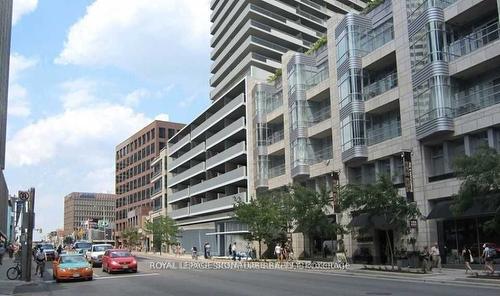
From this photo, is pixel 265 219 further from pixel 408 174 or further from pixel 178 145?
pixel 178 145

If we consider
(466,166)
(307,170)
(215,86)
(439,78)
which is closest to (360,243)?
(307,170)

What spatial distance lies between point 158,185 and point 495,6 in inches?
3276

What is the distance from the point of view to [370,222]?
32531 millimetres

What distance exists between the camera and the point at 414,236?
35375 mm

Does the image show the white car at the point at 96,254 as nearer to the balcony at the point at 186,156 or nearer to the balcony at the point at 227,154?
the balcony at the point at 227,154

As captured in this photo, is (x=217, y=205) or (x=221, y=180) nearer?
(x=221, y=180)

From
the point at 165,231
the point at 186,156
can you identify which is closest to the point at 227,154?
the point at 165,231

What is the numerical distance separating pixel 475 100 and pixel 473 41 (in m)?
3.63

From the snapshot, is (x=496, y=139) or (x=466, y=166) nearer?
(x=466, y=166)

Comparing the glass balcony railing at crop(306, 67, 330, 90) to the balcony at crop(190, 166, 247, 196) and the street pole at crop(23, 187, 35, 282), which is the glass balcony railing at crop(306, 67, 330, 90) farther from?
the street pole at crop(23, 187, 35, 282)

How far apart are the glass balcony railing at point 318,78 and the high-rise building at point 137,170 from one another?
3267 inches

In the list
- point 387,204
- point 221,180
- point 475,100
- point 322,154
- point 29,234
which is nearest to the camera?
point 29,234

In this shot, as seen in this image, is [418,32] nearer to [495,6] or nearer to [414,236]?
[495,6]

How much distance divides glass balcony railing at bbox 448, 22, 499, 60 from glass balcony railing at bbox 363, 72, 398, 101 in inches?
221
